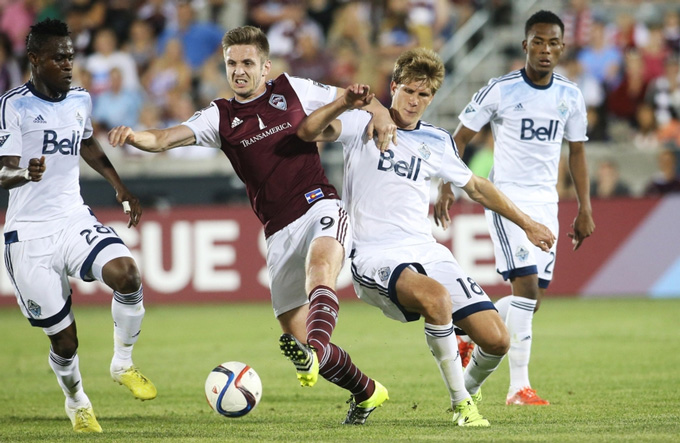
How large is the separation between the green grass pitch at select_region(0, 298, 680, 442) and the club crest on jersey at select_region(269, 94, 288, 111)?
2038mm

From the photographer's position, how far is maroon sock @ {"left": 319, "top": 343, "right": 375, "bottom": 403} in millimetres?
6230

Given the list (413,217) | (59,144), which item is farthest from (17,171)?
(413,217)

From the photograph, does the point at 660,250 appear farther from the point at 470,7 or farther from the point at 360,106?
the point at 360,106

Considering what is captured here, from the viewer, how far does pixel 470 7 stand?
61.2ft

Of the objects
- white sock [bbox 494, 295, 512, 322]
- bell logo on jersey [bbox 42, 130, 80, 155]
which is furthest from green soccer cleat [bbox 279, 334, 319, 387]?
white sock [bbox 494, 295, 512, 322]

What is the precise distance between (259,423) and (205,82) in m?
11.9

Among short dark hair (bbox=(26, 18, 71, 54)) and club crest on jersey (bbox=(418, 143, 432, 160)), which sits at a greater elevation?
short dark hair (bbox=(26, 18, 71, 54))

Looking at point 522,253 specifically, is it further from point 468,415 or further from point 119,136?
point 119,136

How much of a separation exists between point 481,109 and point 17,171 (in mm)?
3458

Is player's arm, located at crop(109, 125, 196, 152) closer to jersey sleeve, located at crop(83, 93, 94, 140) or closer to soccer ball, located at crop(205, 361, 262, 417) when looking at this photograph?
jersey sleeve, located at crop(83, 93, 94, 140)

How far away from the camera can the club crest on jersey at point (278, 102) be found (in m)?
7.00

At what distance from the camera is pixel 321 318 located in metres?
6.03

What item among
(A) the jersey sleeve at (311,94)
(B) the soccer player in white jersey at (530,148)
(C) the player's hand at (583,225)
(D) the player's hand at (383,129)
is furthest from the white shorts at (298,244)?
(C) the player's hand at (583,225)

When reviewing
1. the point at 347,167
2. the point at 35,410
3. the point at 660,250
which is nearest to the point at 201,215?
the point at 660,250
